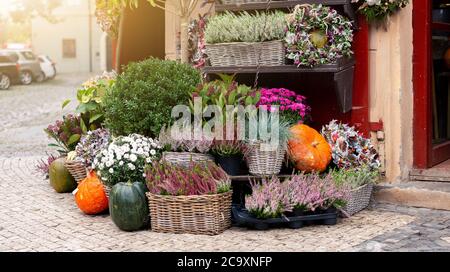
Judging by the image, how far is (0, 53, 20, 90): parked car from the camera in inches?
1093

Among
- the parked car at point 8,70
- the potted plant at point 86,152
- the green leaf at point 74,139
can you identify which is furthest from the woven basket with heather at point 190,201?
the parked car at point 8,70

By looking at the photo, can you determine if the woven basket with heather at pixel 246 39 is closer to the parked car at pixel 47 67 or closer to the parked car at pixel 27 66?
the parked car at pixel 27 66

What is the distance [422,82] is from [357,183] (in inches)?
57.3

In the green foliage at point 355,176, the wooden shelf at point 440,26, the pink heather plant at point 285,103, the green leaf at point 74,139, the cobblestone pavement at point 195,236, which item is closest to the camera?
the cobblestone pavement at point 195,236

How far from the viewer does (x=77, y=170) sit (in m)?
7.70

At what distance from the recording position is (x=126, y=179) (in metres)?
6.45

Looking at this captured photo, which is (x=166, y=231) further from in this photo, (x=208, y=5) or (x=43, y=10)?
(x=43, y=10)

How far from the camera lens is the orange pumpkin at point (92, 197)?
6.69 meters

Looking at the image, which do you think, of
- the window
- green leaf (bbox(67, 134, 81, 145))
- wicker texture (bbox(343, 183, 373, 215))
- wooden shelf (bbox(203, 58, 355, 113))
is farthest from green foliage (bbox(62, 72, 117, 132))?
the window

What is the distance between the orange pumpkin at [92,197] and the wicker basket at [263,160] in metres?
1.48

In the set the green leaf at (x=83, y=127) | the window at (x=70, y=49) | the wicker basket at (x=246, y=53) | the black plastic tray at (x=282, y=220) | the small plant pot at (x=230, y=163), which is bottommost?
the black plastic tray at (x=282, y=220)

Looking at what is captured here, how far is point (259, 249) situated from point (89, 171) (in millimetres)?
2358

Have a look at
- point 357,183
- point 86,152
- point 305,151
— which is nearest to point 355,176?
point 357,183

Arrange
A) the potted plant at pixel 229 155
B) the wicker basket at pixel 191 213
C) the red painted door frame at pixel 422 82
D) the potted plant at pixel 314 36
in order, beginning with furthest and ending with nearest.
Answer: the red painted door frame at pixel 422 82 < the potted plant at pixel 314 36 < the potted plant at pixel 229 155 < the wicker basket at pixel 191 213
